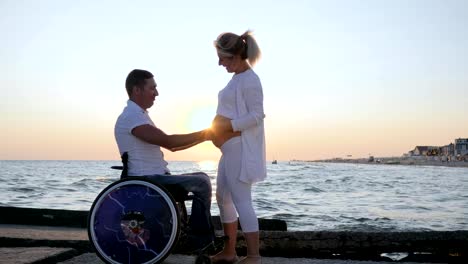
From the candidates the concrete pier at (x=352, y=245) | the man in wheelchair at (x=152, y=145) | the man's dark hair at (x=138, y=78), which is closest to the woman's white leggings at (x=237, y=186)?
the man in wheelchair at (x=152, y=145)

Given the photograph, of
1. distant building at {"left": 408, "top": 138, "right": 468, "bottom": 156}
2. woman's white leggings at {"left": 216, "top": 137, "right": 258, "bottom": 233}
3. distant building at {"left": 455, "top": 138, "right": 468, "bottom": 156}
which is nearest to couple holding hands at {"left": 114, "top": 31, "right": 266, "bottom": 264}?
woman's white leggings at {"left": 216, "top": 137, "right": 258, "bottom": 233}

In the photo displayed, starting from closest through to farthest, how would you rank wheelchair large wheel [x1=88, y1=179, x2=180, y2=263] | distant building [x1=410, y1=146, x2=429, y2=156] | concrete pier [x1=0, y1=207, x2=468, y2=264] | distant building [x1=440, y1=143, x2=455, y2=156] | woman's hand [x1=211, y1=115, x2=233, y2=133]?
wheelchair large wheel [x1=88, y1=179, x2=180, y2=263] < woman's hand [x1=211, y1=115, x2=233, y2=133] < concrete pier [x1=0, y1=207, x2=468, y2=264] < distant building [x1=440, y1=143, x2=455, y2=156] < distant building [x1=410, y1=146, x2=429, y2=156]

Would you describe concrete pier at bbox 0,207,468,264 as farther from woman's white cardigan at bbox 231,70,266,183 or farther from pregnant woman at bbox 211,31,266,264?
woman's white cardigan at bbox 231,70,266,183

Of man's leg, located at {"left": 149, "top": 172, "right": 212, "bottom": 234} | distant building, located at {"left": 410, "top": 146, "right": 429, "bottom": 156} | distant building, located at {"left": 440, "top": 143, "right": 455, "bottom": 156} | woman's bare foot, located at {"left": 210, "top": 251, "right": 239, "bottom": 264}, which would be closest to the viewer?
man's leg, located at {"left": 149, "top": 172, "right": 212, "bottom": 234}

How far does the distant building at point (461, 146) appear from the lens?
14362cm

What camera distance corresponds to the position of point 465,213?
43.9 feet

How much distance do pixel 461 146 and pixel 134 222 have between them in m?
156

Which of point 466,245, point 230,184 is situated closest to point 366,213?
point 466,245

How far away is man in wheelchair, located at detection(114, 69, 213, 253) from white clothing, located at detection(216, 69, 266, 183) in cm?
23

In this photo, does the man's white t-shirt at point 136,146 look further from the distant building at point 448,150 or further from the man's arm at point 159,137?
the distant building at point 448,150

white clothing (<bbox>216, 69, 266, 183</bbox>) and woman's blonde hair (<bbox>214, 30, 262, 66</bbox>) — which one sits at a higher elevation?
woman's blonde hair (<bbox>214, 30, 262, 66</bbox>)

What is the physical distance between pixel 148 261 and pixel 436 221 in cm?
996

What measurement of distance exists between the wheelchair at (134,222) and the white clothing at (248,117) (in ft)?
1.95

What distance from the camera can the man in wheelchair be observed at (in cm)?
322
